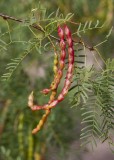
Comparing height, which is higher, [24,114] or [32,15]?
[32,15]

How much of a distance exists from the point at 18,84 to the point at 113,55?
0.56 metres

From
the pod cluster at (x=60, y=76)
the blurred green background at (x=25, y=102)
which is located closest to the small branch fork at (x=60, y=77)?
the pod cluster at (x=60, y=76)

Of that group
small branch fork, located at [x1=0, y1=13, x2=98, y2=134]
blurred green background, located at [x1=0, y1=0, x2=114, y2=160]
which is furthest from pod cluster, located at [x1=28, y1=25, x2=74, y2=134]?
blurred green background, located at [x1=0, y1=0, x2=114, y2=160]

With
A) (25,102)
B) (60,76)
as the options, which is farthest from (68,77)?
(25,102)

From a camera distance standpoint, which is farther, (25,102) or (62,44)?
(25,102)

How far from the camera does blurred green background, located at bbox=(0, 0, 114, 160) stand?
1.71 m

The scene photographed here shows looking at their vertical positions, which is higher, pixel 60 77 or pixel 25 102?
pixel 60 77

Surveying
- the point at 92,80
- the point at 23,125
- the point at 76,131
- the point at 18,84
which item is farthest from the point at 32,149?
the point at 92,80

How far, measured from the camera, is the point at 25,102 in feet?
5.64

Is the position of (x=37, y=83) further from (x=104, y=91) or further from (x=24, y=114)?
(x=104, y=91)

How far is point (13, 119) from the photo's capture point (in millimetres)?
1809

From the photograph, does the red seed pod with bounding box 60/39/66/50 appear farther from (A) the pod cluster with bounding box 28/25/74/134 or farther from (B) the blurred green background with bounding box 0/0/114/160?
(B) the blurred green background with bounding box 0/0/114/160

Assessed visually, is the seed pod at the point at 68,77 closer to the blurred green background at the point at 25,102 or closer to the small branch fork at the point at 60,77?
the small branch fork at the point at 60,77

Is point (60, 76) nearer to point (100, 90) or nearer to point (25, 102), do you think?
point (100, 90)
